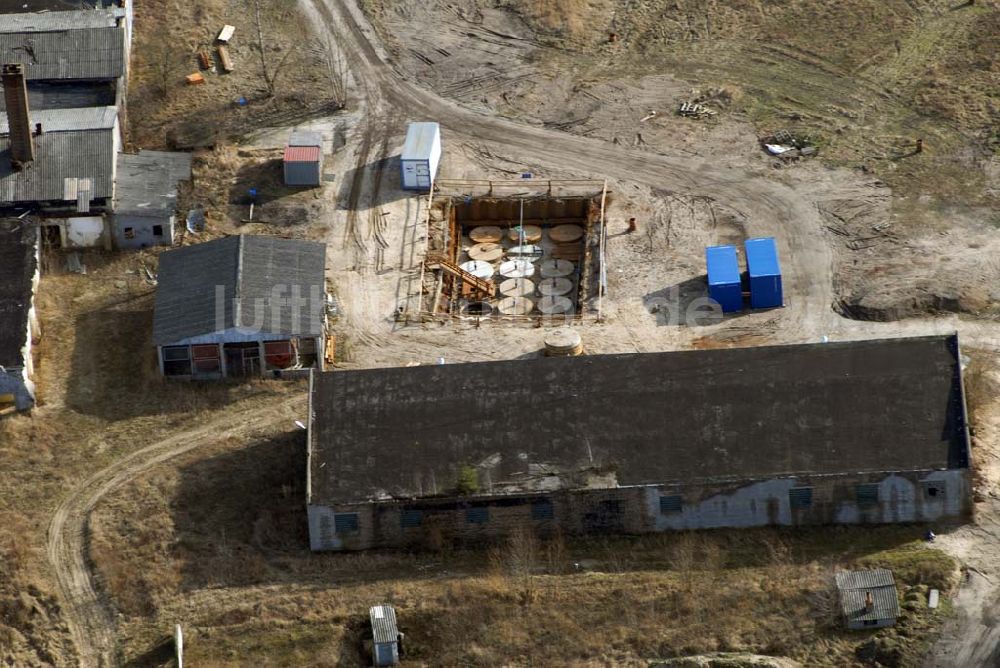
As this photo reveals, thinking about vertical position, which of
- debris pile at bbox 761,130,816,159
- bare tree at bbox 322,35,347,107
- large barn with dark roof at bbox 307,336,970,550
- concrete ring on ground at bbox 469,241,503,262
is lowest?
large barn with dark roof at bbox 307,336,970,550

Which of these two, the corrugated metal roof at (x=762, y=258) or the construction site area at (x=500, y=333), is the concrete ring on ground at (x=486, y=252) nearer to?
the construction site area at (x=500, y=333)

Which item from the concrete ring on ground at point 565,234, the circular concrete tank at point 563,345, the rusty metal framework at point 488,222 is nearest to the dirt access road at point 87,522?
the rusty metal framework at point 488,222

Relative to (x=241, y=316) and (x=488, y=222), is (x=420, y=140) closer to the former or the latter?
(x=488, y=222)

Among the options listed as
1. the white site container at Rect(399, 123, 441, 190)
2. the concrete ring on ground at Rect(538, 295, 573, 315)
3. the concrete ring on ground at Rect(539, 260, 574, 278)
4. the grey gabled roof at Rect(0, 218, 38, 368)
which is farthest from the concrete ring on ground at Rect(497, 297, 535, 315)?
the grey gabled roof at Rect(0, 218, 38, 368)

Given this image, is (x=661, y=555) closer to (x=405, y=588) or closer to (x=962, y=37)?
(x=405, y=588)

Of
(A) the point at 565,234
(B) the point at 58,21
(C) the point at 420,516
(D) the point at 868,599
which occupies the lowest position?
(D) the point at 868,599

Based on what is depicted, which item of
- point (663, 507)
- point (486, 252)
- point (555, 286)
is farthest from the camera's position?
point (486, 252)

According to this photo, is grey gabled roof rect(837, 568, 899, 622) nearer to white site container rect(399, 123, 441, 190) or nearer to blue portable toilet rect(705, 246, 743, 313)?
blue portable toilet rect(705, 246, 743, 313)

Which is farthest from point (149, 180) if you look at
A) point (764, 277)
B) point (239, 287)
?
point (764, 277)
